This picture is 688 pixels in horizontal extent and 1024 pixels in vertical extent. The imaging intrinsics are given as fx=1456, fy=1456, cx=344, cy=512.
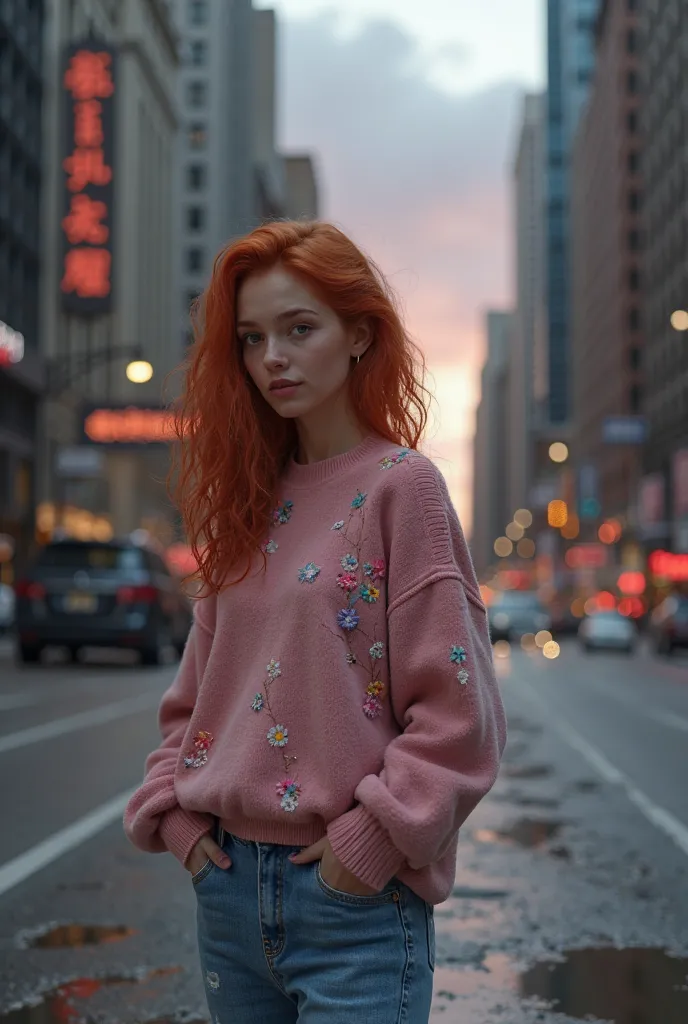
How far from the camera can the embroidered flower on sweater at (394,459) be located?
254 centimetres

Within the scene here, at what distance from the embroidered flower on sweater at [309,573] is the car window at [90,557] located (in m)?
19.6

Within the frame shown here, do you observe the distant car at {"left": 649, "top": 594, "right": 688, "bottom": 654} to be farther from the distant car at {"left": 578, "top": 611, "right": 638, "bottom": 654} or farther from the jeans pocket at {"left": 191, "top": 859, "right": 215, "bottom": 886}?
the jeans pocket at {"left": 191, "top": 859, "right": 215, "bottom": 886}

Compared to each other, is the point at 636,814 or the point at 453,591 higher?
the point at 453,591

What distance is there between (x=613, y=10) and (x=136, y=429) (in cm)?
7235

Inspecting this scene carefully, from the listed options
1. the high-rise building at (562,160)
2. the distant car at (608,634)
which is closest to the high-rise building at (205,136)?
the distant car at (608,634)

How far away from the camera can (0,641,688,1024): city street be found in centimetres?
503

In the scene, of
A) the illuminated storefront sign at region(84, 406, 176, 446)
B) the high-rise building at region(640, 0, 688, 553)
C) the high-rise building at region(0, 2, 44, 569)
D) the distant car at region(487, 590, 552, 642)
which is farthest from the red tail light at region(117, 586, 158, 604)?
the high-rise building at region(640, 0, 688, 553)

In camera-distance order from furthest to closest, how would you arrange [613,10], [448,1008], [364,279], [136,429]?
[613,10] → [136,429] → [448,1008] → [364,279]

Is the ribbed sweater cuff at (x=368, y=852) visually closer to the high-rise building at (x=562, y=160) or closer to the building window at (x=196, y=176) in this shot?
the building window at (x=196, y=176)

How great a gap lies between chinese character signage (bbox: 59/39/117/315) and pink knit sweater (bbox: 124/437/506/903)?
46.1 metres

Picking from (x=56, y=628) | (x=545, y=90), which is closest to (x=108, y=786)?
(x=56, y=628)

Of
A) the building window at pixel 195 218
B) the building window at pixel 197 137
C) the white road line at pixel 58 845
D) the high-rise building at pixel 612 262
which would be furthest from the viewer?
the building window at pixel 195 218

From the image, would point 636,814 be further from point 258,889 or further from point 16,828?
point 258,889

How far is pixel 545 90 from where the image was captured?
19912 cm
